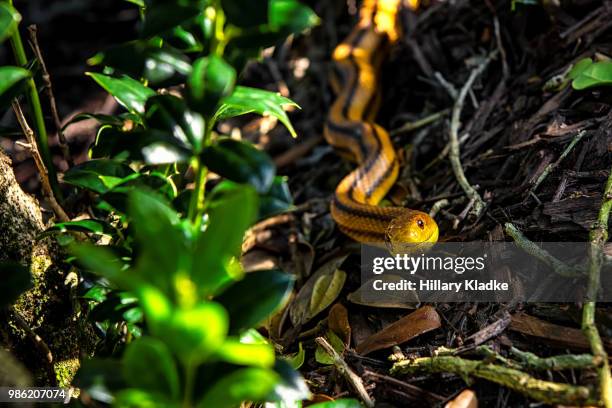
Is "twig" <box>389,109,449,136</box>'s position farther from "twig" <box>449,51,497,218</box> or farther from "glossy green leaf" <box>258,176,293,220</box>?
"glossy green leaf" <box>258,176,293,220</box>

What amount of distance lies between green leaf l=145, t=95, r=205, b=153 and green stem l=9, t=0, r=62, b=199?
2.46ft

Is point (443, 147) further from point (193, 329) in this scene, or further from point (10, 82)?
point (193, 329)

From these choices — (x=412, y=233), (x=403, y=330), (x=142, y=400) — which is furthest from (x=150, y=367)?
(x=412, y=233)

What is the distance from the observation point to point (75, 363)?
2443 mm

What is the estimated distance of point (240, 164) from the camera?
1609 mm

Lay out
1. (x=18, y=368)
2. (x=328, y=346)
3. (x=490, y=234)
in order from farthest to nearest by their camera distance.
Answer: (x=490, y=234) → (x=328, y=346) → (x=18, y=368)

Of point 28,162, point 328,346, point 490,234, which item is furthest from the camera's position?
point 28,162

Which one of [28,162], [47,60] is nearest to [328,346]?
[28,162]

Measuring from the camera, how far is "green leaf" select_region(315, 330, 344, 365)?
2686 mm

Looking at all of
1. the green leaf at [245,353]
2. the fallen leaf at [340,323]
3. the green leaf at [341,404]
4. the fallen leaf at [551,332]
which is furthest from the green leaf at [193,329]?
the fallen leaf at [340,323]

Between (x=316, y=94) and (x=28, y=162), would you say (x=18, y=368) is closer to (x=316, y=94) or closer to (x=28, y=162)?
(x=28, y=162)

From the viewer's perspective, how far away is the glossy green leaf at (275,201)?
1745mm

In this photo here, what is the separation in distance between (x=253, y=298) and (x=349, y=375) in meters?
1.03

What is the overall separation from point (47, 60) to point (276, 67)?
216cm
